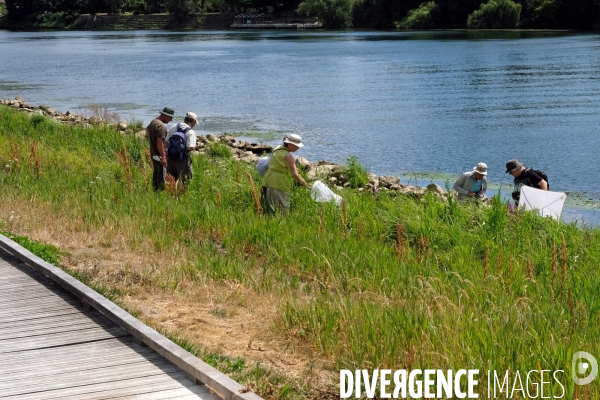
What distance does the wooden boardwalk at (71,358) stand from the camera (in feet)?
16.2

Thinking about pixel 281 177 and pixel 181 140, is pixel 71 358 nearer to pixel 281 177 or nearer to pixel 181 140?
pixel 281 177

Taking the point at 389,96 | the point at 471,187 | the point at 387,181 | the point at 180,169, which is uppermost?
the point at 180,169

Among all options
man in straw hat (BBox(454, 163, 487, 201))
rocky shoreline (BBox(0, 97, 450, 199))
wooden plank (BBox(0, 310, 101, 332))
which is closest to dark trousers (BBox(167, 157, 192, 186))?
rocky shoreline (BBox(0, 97, 450, 199))

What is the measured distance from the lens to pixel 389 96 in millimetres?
36156

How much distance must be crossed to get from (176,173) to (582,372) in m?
8.83

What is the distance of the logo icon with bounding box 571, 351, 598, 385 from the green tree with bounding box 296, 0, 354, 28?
104992mm

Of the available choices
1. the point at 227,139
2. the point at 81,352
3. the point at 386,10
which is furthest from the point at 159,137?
the point at 386,10

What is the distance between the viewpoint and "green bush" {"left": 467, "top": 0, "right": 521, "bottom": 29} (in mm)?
84500

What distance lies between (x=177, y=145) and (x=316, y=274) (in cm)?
471

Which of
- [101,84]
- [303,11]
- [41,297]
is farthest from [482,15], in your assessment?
[41,297]

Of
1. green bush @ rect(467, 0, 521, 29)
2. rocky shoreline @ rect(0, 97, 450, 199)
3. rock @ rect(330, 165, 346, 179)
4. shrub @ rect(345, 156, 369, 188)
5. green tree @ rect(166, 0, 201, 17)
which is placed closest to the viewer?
rocky shoreline @ rect(0, 97, 450, 199)

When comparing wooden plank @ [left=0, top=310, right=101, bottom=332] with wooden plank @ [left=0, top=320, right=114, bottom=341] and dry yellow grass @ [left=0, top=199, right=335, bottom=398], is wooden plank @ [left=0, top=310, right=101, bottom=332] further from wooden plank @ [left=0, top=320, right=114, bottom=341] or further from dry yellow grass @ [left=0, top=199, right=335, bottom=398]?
dry yellow grass @ [left=0, top=199, right=335, bottom=398]

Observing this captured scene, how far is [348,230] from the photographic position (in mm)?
10867

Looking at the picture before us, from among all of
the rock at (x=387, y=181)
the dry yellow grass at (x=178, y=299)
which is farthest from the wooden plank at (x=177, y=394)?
the rock at (x=387, y=181)
